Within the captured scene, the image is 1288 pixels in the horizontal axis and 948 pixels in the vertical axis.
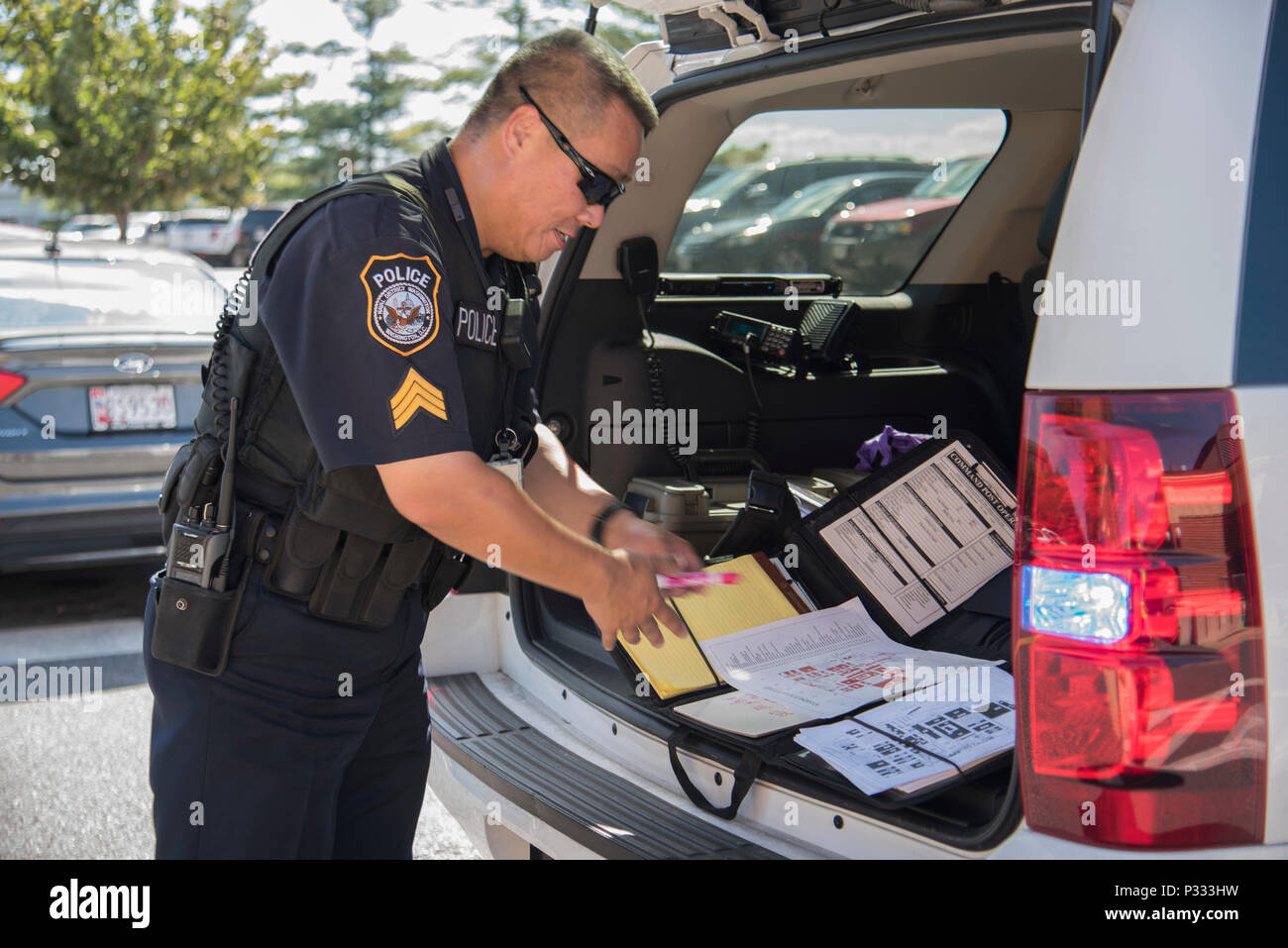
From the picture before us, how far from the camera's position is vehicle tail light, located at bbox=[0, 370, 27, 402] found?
448cm

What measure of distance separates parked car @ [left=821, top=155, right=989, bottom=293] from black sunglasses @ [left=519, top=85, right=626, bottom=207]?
8.03 feet

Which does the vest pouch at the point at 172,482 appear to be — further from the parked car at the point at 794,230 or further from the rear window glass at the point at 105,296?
the rear window glass at the point at 105,296

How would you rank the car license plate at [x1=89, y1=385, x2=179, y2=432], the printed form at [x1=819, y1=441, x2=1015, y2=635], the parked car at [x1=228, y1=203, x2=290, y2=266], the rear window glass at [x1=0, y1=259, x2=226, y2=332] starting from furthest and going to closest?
the parked car at [x1=228, y1=203, x2=290, y2=266] < the rear window glass at [x1=0, y1=259, x2=226, y2=332] < the car license plate at [x1=89, y1=385, x2=179, y2=432] < the printed form at [x1=819, y1=441, x2=1015, y2=635]

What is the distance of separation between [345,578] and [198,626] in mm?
221

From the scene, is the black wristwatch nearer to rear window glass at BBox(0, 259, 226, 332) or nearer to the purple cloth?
the purple cloth

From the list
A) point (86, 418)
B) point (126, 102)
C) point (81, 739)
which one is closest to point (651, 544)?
point (81, 739)

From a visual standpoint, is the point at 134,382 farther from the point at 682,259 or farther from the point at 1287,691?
the point at 1287,691

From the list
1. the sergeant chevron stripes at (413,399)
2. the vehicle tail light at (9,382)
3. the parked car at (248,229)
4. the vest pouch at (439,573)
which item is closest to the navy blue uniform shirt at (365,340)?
the sergeant chevron stripes at (413,399)

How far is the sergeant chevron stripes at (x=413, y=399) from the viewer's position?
163cm

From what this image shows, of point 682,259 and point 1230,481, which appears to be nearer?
point 1230,481

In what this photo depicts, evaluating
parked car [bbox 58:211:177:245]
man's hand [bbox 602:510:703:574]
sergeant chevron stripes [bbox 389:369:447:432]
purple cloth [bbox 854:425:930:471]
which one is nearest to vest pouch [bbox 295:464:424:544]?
sergeant chevron stripes [bbox 389:369:447:432]

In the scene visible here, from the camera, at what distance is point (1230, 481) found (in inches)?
55.7
